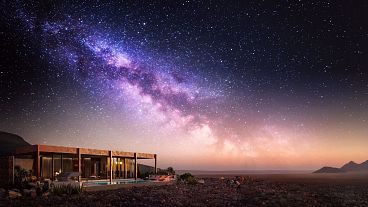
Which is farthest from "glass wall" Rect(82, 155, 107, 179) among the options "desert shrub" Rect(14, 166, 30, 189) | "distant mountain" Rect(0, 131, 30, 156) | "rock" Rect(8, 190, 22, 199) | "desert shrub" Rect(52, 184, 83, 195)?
"distant mountain" Rect(0, 131, 30, 156)

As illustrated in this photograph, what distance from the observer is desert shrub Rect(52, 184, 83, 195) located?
19984mm

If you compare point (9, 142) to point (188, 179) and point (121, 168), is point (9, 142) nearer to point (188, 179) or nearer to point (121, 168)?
point (121, 168)

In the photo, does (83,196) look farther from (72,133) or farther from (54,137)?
(54,137)

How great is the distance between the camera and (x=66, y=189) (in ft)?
67.4

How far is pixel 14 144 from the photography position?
385 ft

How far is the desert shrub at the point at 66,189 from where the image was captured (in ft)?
65.6

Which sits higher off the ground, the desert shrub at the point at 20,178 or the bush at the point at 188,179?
the desert shrub at the point at 20,178

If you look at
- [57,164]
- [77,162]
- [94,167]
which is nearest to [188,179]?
[94,167]

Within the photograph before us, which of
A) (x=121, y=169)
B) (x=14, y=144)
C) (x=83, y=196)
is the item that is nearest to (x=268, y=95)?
(x=121, y=169)

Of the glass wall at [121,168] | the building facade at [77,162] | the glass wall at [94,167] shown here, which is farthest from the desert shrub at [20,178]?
the glass wall at [121,168]

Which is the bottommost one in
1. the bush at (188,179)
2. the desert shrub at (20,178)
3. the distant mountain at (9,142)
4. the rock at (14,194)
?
the bush at (188,179)

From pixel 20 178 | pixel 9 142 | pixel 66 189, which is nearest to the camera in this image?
pixel 66 189

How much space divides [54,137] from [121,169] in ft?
49.1

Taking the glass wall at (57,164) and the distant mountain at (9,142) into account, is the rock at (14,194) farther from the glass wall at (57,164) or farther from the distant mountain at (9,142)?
the distant mountain at (9,142)
